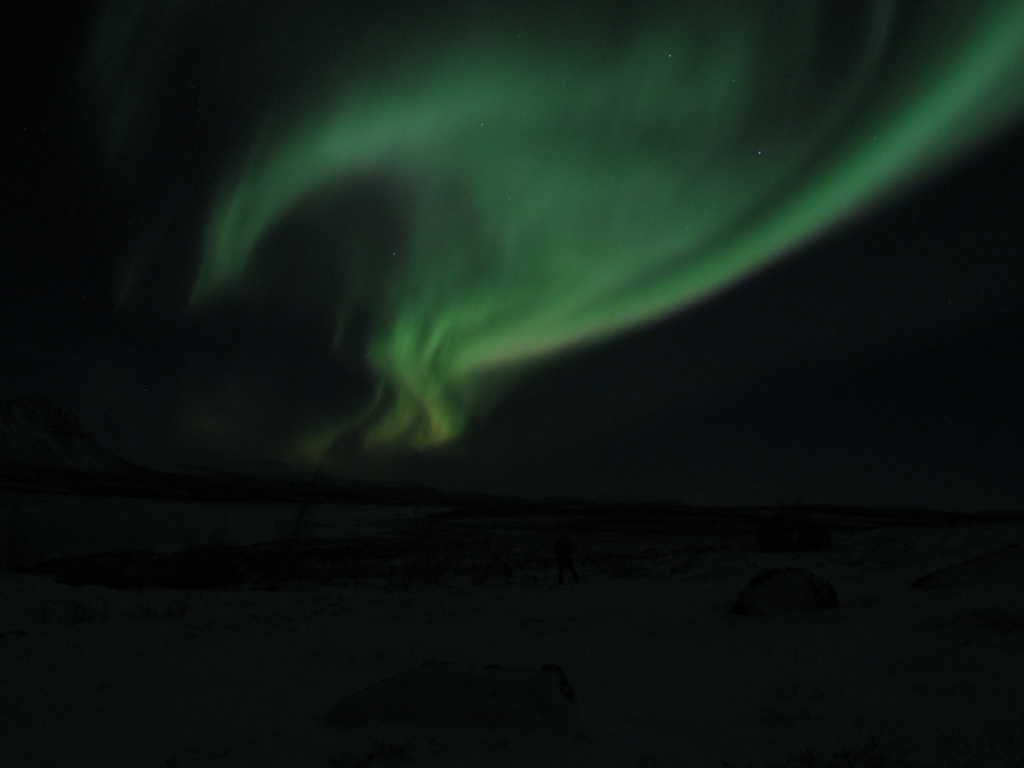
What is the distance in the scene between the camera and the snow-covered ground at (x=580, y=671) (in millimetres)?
7336

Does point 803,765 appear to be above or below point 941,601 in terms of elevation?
below

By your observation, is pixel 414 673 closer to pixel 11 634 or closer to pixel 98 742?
pixel 98 742

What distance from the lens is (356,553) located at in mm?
39688

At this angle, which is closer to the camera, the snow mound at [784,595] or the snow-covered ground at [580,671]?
the snow-covered ground at [580,671]

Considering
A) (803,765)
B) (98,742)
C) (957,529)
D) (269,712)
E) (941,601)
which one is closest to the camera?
(803,765)

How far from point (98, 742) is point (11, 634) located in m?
7.83

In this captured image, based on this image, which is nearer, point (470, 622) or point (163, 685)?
point (163, 685)

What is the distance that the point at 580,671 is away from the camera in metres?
10.8

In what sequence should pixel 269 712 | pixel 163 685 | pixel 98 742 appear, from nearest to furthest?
pixel 98 742
pixel 269 712
pixel 163 685

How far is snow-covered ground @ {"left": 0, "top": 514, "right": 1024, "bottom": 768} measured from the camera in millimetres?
7336

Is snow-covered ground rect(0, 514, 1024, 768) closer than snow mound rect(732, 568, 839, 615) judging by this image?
Yes

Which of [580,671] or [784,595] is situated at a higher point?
[784,595]

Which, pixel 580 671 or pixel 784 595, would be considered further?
pixel 784 595

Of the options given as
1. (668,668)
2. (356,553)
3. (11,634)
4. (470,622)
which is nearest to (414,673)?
(668,668)
